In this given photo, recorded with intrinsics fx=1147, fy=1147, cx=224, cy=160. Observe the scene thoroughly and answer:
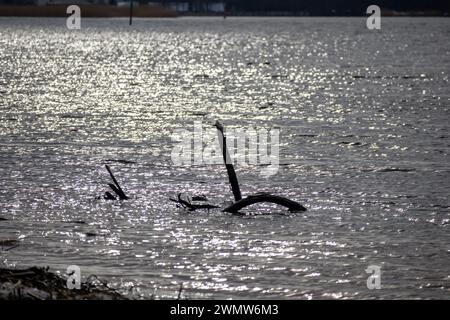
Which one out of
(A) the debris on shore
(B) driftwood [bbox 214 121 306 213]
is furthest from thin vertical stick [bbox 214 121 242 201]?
(A) the debris on shore

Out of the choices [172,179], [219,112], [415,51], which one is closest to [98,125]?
[219,112]

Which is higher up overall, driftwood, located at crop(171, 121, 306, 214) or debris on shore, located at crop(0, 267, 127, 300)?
debris on shore, located at crop(0, 267, 127, 300)

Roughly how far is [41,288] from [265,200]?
6.92 meters

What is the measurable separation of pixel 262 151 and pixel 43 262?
13.5 m

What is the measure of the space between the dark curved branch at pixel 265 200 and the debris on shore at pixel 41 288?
546 cm

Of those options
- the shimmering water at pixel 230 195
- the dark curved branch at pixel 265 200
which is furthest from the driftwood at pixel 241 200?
the shimmering water at pixel 230 195

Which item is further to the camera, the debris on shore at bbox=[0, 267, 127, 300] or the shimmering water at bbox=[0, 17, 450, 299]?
the shimmering water at bbox=[0, 17, 450, 299]

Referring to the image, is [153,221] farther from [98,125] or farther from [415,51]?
[415,51]

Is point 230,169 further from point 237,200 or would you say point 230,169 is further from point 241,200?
point 237,200

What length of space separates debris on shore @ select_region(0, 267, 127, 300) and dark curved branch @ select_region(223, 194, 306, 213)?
215 inches

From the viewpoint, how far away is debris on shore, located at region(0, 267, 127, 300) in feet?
40.7

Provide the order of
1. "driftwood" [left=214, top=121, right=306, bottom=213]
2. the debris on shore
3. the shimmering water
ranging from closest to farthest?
the debris on shore, the shimmering water, "driftwood" [left=214, top=121, right=306, bottom=213]

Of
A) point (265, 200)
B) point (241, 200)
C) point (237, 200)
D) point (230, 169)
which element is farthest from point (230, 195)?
point (265, 200)

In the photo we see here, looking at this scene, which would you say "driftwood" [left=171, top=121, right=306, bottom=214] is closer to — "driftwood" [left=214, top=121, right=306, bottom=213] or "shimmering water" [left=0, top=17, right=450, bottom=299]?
"driftwood" [left=214, top=121, right=306, bottom=213]
